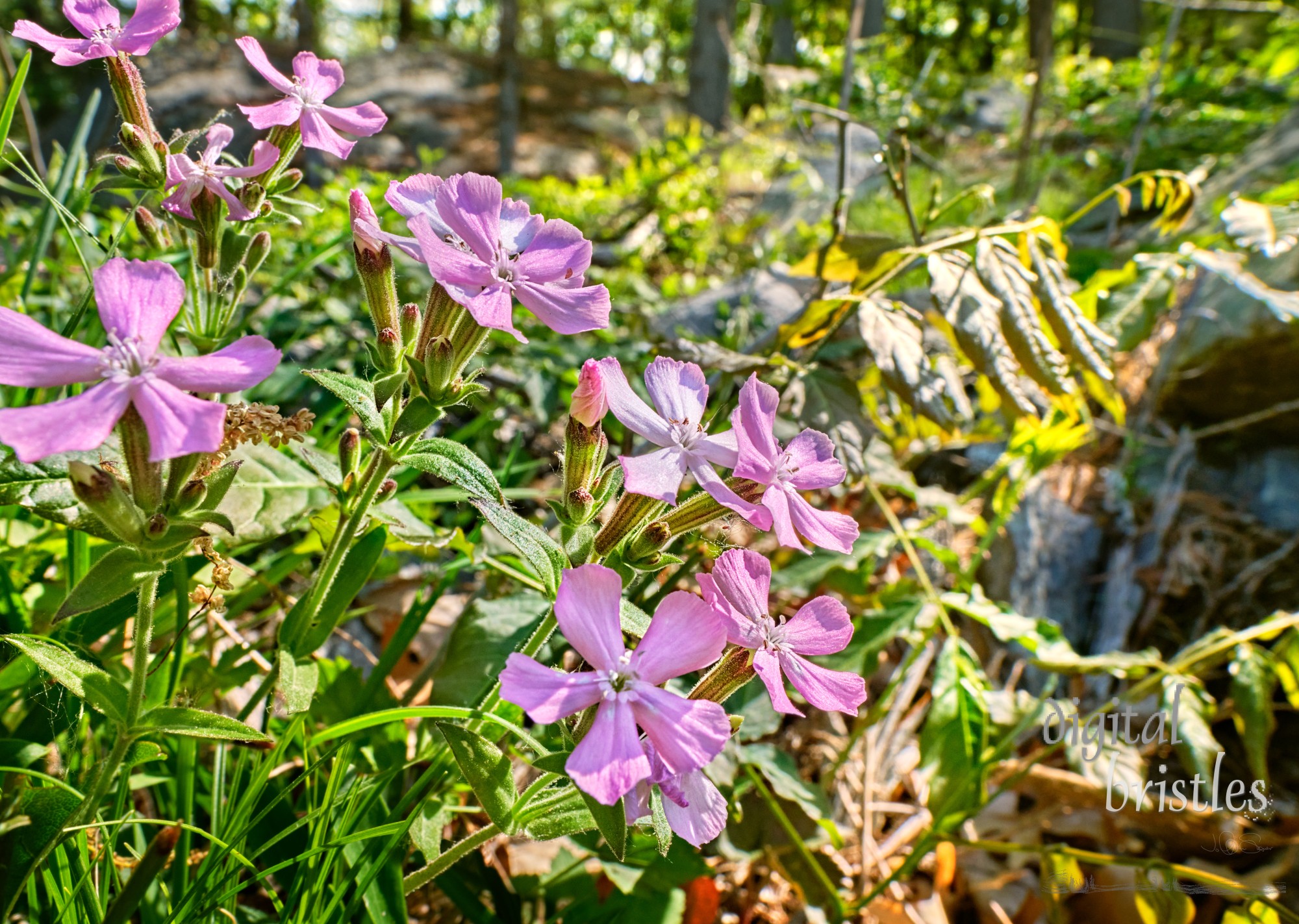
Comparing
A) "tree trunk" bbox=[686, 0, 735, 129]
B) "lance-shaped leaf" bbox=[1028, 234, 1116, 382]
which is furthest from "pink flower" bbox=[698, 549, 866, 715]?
"tree trunk" bbox=[686, 0, 735, 129]

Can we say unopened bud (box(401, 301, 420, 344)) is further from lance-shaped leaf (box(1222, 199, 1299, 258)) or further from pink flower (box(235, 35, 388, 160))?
lance-shaped leaf (box(1222, 199, 1299, 258))

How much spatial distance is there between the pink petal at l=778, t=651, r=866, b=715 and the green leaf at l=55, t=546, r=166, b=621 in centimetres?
56

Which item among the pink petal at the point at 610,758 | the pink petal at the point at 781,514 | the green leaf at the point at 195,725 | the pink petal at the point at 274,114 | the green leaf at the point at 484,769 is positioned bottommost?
the green leaf at the point at 484,769

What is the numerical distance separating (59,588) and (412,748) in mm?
603

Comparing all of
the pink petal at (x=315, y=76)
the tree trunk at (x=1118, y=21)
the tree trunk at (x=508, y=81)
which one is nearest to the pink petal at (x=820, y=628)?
the pink petal at (x=315, y=76)

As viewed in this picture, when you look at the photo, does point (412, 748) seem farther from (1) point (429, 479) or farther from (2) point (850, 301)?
(2) point (850, 301)

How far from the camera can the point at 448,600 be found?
72.6 inches

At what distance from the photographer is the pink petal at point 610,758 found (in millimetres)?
605

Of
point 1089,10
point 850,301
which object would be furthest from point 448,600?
point 1089,10

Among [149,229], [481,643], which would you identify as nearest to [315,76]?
[149,229]

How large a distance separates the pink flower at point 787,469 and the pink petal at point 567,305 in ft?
0.50

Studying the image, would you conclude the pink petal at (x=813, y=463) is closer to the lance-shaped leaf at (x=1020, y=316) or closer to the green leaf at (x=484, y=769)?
the green leaf at (x=484, y=769)

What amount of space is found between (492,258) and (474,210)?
0.16 ft

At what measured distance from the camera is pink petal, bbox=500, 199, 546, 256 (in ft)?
2.87
